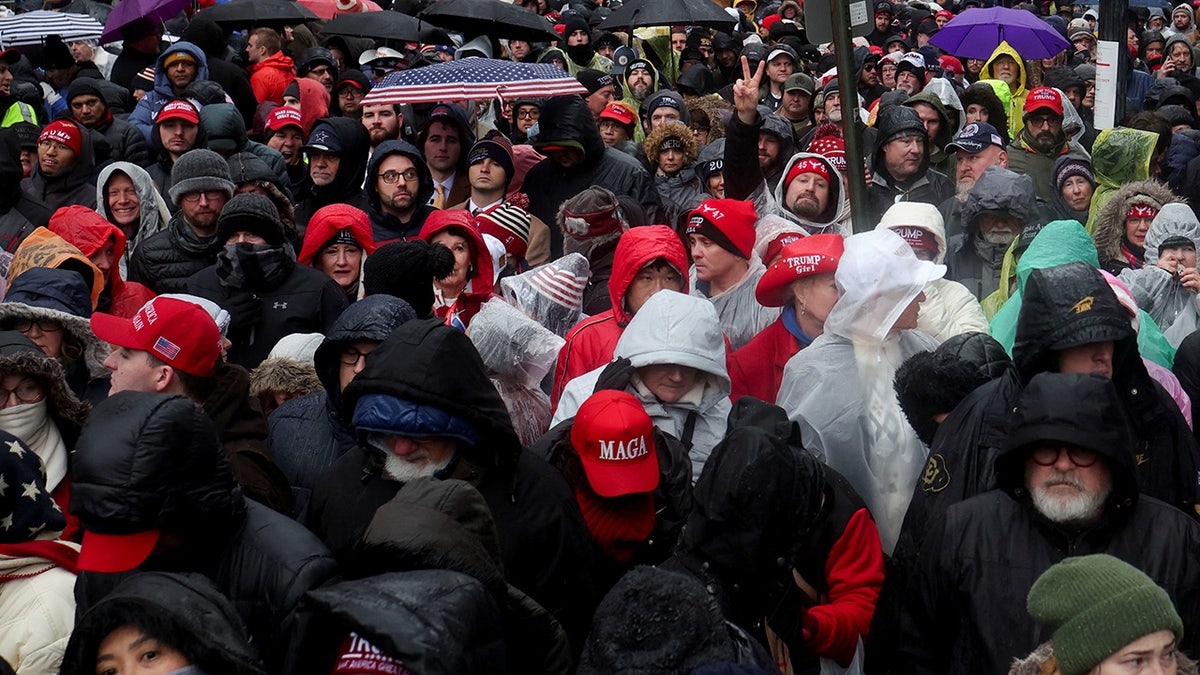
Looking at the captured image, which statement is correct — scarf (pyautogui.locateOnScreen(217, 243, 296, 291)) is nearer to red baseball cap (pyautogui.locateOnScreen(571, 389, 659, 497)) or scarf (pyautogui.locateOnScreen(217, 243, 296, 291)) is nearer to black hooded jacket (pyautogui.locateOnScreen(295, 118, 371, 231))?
black hooded jacket (pyautogui.locateOnScreen(295, 118, 371, 231))

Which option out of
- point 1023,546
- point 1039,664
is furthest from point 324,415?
point 1039,664

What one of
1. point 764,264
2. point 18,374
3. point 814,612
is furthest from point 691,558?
point 764,264

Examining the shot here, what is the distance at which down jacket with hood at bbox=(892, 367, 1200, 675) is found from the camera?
3.64 m

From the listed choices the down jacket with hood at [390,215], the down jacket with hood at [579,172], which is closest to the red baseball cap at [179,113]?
the down jacket with hood at [390,215]

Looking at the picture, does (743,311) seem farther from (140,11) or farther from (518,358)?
(140,11)

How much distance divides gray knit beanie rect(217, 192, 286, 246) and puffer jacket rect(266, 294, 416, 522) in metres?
1.88

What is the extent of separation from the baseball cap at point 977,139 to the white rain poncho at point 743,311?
10.3 feet

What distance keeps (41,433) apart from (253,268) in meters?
1.93

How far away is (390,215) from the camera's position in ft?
27.1

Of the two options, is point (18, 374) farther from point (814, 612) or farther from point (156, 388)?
point (814, 612)

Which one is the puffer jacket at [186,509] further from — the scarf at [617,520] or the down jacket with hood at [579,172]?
the down jacket with hood at [579,172]

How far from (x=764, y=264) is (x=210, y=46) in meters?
7.23

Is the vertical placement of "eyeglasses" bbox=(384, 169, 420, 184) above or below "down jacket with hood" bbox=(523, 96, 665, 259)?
above

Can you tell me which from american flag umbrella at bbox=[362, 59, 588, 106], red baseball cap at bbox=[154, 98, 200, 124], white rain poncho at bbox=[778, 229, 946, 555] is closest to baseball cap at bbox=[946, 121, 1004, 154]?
american flag umbrella at bbox=[362, 59, 588, 106]
